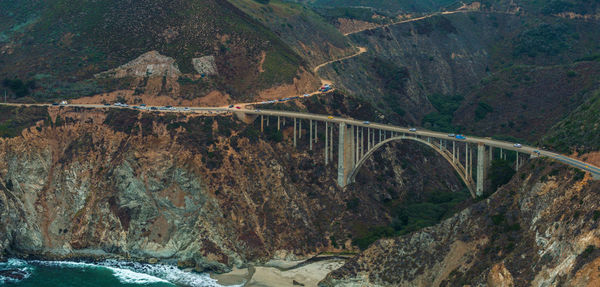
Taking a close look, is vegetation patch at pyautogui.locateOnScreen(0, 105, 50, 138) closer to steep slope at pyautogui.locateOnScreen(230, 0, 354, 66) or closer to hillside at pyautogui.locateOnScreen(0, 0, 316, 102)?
hillside at pyautogui.locateOnScreen(0, 0, 316, 102)

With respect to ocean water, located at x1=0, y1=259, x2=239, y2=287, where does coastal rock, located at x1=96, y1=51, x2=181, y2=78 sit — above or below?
above

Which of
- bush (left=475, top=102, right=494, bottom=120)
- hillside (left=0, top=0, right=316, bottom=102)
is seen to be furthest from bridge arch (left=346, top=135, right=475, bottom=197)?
bush (left=475, top=102, right=494, bottom=120)

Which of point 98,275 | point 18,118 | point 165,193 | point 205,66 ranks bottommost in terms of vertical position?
point 98,275

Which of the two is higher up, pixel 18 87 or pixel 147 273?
pixel 18 87

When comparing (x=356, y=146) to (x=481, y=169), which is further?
(x=356, y=146)

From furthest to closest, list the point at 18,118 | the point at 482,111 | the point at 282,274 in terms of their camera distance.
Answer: the point at 482,111
the point at 18,118
the point at 282,274

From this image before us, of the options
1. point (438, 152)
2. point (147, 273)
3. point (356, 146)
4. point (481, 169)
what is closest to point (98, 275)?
point (147, 273)

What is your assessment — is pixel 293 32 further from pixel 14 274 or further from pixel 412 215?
pixel 14 274
